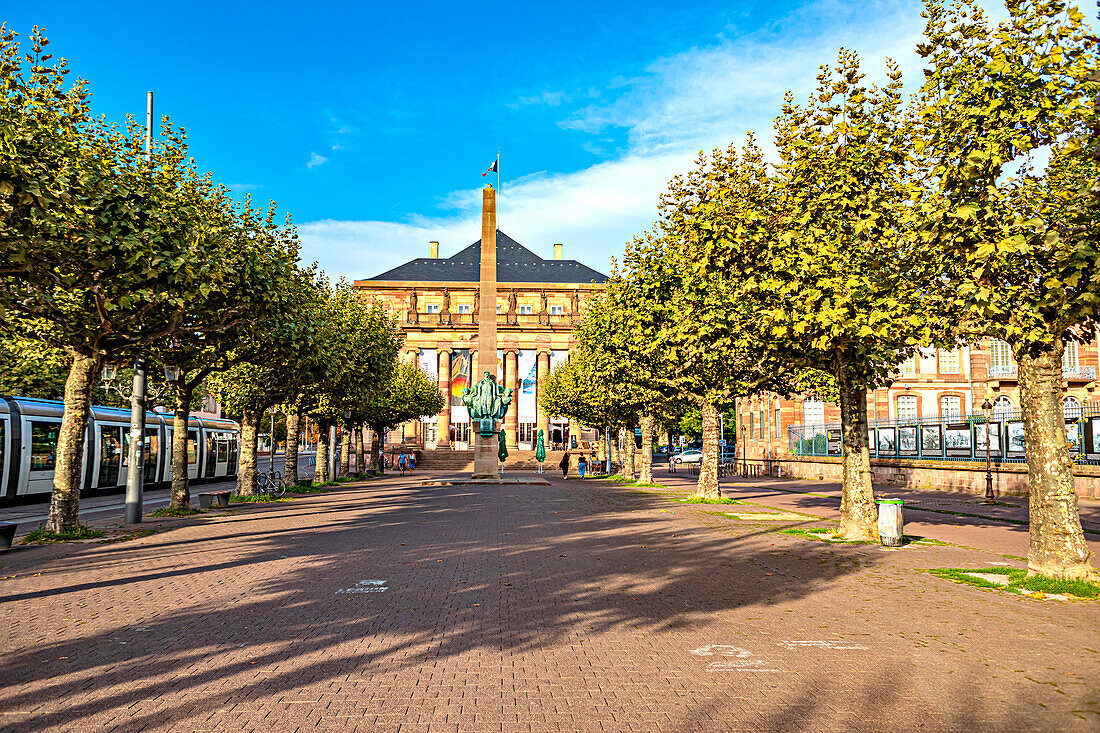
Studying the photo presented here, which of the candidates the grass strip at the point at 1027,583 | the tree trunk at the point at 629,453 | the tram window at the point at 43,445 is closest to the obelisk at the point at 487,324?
the tree trunk at the point at 629,453

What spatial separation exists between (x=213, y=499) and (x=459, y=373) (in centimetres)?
6291

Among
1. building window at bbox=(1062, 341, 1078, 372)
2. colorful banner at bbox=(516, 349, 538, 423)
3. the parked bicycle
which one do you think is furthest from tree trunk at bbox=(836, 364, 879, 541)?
colorful banner at bbox=(516, 349, 538, 423)

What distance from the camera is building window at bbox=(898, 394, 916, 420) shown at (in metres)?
56.2

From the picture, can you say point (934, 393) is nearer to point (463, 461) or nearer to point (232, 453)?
point (463, 461)

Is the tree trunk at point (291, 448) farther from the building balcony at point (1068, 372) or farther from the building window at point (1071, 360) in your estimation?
the building window at point (1071, 360)

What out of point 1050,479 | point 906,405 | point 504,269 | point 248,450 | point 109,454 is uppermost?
point 504,269

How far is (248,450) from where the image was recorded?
30.9m

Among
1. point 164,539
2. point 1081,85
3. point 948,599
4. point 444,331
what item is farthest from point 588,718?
point 444,331

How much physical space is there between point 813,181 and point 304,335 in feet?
46.8

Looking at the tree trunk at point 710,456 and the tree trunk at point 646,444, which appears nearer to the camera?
the tree trunk at point 710,456

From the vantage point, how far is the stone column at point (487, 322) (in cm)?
4784

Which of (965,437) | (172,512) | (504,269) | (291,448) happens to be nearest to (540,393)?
(504,269)

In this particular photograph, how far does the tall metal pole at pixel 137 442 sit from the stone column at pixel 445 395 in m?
68.6

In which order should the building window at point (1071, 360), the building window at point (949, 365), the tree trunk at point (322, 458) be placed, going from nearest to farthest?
the tree trunk at point (322, 458) → the building window at point (1071, 360) → the building window at point (949, 365)
